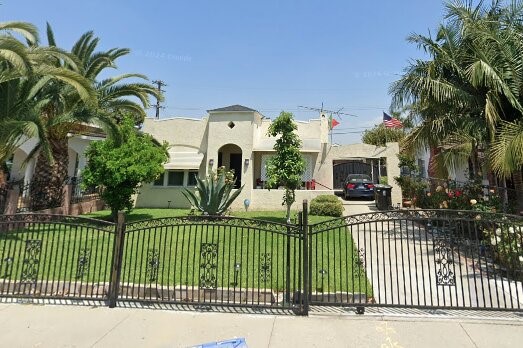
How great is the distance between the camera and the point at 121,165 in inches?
499

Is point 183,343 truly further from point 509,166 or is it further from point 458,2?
point 458,2

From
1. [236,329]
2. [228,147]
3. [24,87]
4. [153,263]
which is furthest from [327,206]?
[24,87]

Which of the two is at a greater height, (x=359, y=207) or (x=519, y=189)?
(x=519, y=189)

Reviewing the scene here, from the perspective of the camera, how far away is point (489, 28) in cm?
975

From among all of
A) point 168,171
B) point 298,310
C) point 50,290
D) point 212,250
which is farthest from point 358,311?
point 168,171

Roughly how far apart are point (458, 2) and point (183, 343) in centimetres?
1265

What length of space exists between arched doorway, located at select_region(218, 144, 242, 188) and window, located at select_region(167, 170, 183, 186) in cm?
307

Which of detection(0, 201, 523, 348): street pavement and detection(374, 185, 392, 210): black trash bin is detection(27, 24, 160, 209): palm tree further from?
detection(374, 185, 392, 210): black trash bin

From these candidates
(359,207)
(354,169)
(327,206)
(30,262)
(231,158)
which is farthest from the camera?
(354,169)

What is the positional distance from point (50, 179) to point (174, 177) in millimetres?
7097

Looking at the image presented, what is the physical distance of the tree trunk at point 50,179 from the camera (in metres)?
13.5

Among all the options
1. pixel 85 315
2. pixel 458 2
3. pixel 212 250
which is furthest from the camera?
pixel 458 2

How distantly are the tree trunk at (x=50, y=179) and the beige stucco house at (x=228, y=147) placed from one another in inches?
206

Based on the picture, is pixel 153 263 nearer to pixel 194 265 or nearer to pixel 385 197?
pixel 194 265
